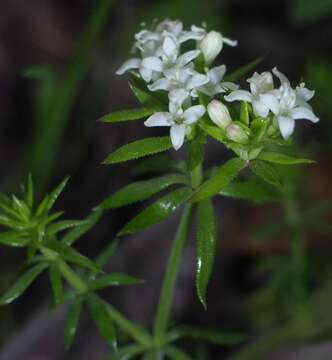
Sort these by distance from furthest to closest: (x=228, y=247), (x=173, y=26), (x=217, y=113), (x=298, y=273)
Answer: (x=228, y=247)
(x=298, y=273)
(x=173, y=26)
(x=217, y=113)

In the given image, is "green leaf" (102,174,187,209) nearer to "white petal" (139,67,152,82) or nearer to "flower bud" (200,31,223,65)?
"white petal" (139,67,152,82)

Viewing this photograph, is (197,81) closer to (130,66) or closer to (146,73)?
(146,73)

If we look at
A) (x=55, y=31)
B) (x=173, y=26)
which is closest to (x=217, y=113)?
(x=173, y=26)

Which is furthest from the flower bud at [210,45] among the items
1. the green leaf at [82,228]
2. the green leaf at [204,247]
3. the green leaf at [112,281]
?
the green leaf at [112,281]

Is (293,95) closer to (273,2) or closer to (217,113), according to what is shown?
(217,113)

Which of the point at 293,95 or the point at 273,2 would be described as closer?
the point at 293,95

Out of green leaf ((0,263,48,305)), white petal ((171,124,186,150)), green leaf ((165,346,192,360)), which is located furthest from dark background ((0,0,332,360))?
white petal ((171,124,186,150))

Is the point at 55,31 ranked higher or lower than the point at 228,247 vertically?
higher
